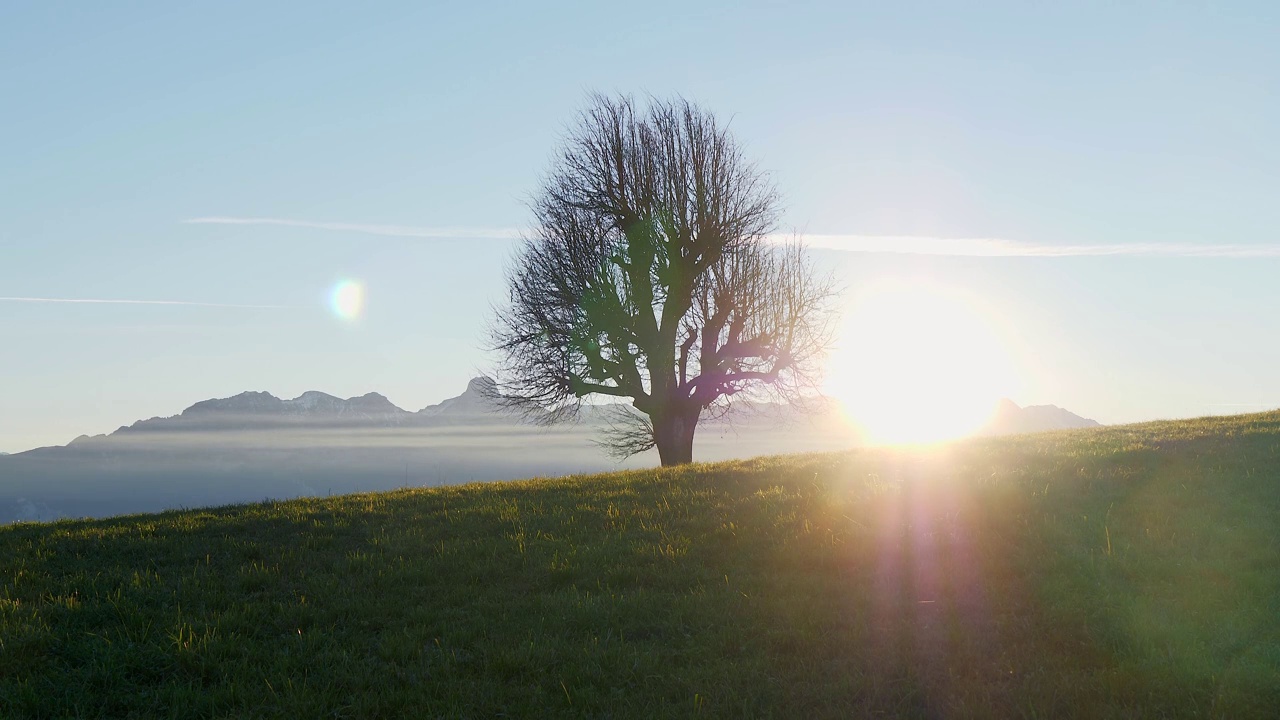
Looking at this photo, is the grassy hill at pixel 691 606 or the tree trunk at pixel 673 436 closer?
the grassy hill at pixel 691 606

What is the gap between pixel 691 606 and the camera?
898 cm

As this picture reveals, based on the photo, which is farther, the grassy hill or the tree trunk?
the tree trunk

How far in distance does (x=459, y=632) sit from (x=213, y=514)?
9.31 metres

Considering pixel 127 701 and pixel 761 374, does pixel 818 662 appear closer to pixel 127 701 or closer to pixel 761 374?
pixel 127 701

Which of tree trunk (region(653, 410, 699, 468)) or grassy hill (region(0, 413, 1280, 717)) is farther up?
tree trunk (region(653, 410, 699, 468))

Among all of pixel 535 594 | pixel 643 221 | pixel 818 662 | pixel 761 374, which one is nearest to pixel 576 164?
pixel 643 221

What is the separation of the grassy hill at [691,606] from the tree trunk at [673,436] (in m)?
12.1

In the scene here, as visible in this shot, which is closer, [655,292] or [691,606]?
[691,606]

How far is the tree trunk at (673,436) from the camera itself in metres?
26.8

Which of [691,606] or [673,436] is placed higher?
[673,436]

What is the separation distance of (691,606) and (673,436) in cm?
1788

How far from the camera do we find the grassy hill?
716 cm

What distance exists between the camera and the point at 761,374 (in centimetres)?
2728

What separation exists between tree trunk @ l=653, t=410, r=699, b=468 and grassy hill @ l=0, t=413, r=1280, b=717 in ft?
39.9
